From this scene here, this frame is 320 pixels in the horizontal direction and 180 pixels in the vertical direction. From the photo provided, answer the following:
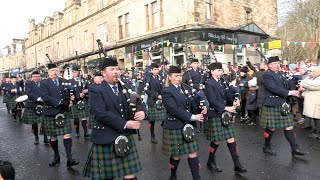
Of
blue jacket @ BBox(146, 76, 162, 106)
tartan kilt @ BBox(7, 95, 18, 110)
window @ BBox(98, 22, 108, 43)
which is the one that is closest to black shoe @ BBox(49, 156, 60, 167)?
blue jacket @ BBox(146, 76, 162, 106)

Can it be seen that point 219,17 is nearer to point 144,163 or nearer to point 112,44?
point 112,44

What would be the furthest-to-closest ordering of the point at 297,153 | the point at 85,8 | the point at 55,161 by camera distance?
the point at 85,8 < the point at 55,161 < the point at 297,153

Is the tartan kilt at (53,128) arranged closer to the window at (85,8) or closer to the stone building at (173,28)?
the stone building at (173,28)

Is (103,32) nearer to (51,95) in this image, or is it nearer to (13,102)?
(13,102)

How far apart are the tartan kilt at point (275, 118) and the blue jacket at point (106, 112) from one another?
314 cm

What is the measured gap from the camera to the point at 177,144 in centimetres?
409

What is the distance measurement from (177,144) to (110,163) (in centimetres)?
114

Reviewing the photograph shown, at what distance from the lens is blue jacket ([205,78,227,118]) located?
4.56 m

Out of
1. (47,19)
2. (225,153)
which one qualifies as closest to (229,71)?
(225,153)

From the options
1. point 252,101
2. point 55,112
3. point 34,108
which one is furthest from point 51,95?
point 252,101

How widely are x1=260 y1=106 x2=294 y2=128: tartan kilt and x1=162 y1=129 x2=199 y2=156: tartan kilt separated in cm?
197

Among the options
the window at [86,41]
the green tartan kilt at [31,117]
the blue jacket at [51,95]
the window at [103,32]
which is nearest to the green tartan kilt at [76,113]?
the green tartan kilt at [31,117]

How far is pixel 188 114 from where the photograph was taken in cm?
401

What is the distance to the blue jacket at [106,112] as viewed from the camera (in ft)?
10.4
